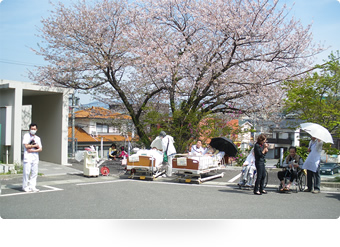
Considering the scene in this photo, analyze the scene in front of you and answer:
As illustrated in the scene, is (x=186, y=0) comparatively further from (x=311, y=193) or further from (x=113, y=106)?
(x=311, y=193)

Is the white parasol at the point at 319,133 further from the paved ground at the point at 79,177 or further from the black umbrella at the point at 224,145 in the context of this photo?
the black umbrella at the point at 224,145

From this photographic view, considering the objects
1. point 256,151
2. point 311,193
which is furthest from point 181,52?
point 311,193

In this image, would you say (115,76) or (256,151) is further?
(115,76)

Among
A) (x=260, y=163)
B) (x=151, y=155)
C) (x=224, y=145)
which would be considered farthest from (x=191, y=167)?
(x=224, y=145)

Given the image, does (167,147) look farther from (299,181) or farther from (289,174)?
(299,181)

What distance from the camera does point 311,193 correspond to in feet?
28.7

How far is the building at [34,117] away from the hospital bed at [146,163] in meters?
4.70

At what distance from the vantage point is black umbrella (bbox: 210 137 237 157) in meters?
12.5

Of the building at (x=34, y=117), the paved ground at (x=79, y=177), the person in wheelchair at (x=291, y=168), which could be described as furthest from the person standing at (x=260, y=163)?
the building at (x=34, y=117)

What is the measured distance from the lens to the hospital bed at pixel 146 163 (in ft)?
36.4

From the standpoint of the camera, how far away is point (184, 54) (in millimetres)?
14547

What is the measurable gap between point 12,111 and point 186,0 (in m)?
9.13

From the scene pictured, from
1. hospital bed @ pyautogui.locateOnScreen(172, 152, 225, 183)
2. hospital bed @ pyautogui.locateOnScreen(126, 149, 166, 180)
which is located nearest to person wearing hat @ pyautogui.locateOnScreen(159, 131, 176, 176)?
hospital bed @ pyautogui.locateOnScreen(126, 149, 166, 180)

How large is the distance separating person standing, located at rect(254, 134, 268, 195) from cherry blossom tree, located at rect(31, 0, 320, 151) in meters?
Answer: 5.62
